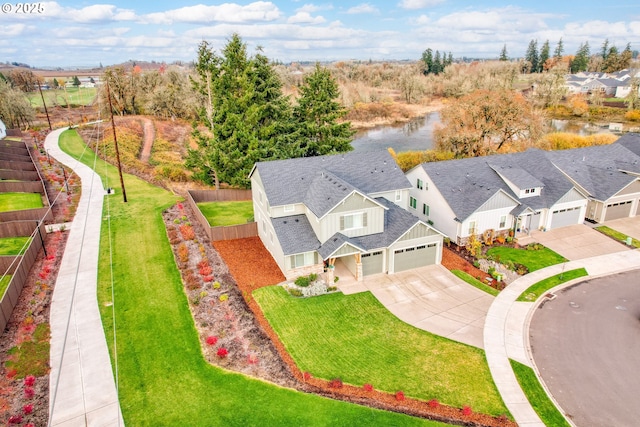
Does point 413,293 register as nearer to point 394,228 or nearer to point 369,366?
point 394,228

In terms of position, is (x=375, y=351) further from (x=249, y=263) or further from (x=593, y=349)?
(x=249, y=263)

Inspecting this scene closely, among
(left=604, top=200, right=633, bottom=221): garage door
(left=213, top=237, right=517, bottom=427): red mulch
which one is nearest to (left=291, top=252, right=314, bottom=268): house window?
(left=213, top=237, right=517, bottom=427): red mulch

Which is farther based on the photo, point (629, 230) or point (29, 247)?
point (629, 230)

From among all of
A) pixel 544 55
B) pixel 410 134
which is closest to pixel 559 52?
pixel 544 55

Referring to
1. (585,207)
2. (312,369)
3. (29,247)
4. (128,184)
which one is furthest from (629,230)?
(128,184)

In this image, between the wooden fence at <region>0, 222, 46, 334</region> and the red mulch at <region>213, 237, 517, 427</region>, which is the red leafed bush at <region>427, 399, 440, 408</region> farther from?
the wooden fence at <region>0, 222, 46, 334</region>

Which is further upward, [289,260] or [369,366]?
[289,260]

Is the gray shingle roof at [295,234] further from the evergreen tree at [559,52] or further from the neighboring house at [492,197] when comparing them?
the evergreen tree at [559,52]
